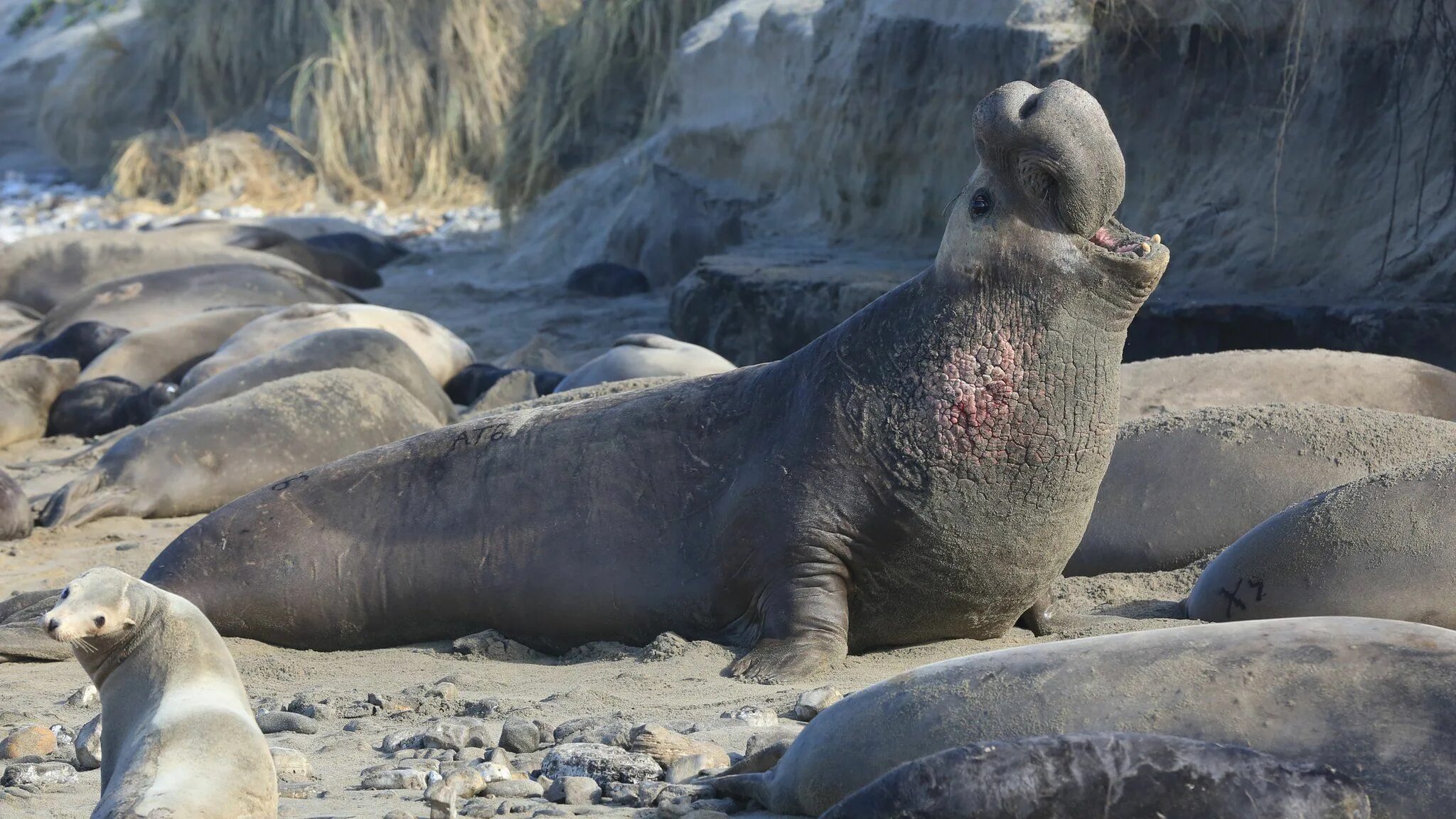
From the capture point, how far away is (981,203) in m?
4.36

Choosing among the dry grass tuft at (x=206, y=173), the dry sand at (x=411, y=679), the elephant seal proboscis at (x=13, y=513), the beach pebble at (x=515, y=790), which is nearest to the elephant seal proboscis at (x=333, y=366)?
the elephant seal proboscis at (x=13, y=513)

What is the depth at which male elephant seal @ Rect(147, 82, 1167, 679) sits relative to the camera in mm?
4320

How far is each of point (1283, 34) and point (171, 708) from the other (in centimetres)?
713

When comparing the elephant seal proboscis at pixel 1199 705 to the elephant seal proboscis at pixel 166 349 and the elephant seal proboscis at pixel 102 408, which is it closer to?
the elephant seal proboscis at pixel 102 408

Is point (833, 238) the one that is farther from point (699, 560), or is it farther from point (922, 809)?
point (922, 809)

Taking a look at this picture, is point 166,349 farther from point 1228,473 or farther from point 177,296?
point 1228,473

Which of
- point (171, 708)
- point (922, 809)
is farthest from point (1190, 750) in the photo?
point (171, 708)

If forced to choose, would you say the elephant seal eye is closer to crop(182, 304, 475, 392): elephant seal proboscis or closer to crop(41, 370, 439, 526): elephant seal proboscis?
crop(41, 370, 439, 526): elephant seal proboscis

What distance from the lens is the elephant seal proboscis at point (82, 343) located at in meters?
10.9

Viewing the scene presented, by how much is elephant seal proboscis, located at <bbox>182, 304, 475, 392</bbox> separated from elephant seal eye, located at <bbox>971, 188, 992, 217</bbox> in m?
5.88

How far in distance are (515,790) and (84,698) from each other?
1698mm

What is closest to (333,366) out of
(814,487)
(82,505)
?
(82,505)

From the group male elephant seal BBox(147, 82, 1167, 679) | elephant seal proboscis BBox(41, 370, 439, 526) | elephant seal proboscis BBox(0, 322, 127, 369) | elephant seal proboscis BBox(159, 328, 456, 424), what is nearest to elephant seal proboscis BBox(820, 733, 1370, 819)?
male elephant seal BBox(147, 82, 1167, 679)

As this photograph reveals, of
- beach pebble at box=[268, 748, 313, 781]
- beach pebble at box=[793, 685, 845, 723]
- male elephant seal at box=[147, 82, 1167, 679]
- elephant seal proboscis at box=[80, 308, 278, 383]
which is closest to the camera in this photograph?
beach pebble at box=[268, 748, 313, 781]
